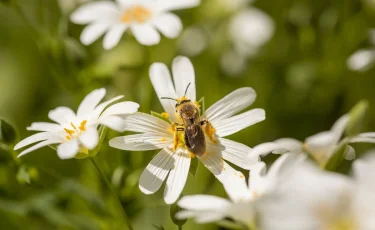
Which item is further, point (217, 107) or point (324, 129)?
point (324, 129)

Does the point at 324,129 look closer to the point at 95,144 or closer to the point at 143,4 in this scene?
the point at 143,4

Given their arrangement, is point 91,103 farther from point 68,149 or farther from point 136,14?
point 136,14

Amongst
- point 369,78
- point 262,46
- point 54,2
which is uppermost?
point 54,2

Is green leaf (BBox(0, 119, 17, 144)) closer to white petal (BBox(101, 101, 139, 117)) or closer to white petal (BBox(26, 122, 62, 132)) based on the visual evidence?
white petal (BBox(26, 122, 62, 132))

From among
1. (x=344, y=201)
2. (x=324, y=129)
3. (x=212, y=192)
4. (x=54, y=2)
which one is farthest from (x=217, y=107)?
(x=54, y=2)

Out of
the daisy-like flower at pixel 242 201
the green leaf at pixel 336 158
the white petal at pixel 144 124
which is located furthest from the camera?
the white petal at pixel 144 124

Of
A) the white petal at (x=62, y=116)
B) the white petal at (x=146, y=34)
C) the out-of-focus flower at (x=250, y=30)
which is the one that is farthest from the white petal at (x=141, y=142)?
the out-of-focus flower at (x=250, y=30)

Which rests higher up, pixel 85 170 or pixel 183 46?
pixel 183 46

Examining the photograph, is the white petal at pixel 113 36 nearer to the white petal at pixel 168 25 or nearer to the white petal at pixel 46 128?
the white petal at pixel 168 25
